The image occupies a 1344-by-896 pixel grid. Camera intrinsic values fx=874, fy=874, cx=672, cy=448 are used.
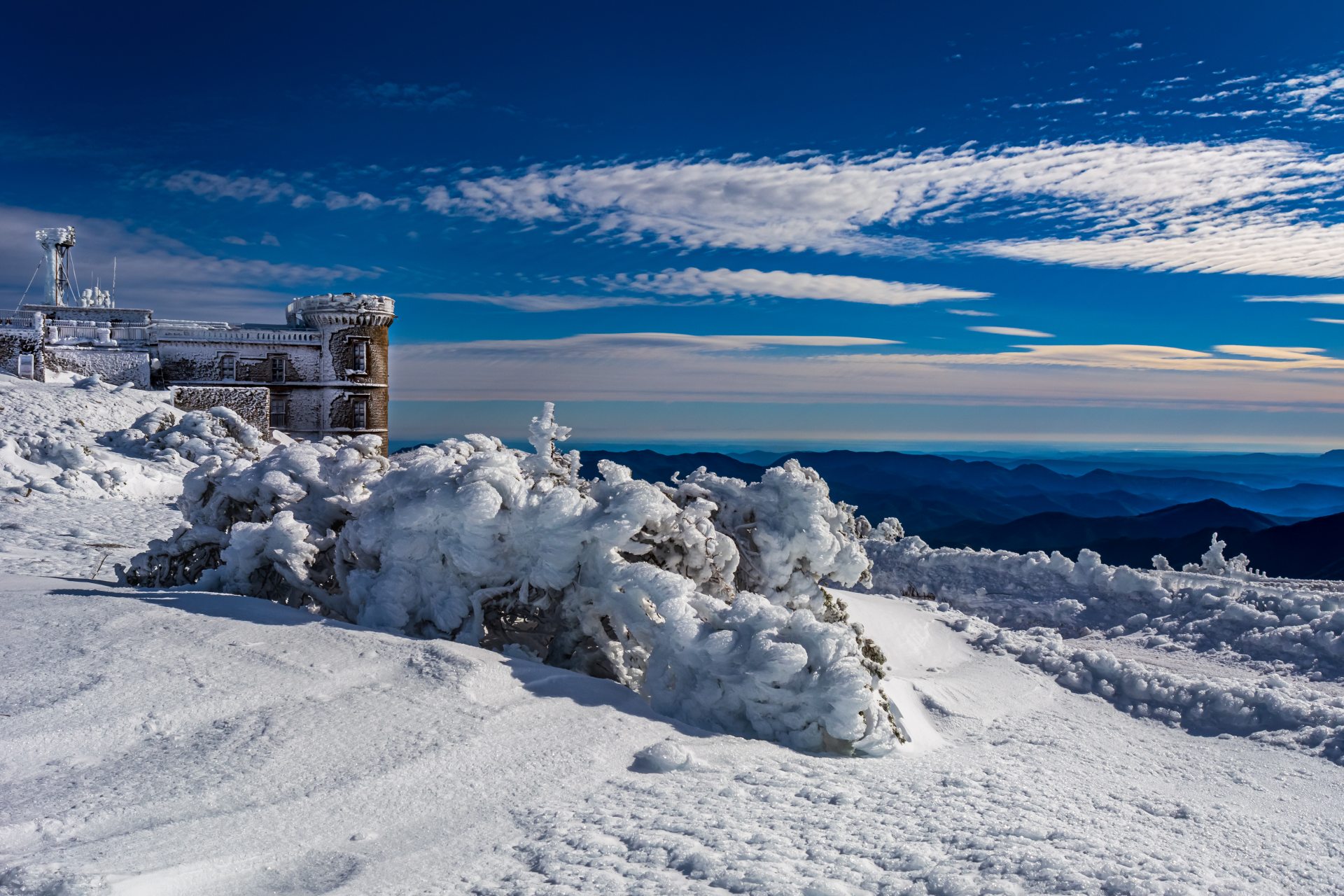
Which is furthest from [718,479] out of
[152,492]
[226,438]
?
[226,438]

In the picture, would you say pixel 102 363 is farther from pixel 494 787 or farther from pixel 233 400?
pixel 494 787

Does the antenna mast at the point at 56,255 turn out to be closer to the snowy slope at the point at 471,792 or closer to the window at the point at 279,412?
the window at the point at 279,412

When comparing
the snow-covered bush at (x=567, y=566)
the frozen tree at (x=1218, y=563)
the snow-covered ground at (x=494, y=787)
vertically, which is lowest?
the frozen tree at (x=1218, y=563)

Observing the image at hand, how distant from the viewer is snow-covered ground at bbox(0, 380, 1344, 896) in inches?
126

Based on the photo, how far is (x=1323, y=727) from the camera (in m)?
6.76

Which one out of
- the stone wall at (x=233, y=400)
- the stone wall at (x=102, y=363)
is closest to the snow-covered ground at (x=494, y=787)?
the stone wall at (x=233, y=400)

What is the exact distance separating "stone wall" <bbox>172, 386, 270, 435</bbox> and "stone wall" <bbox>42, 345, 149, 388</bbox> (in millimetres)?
1426

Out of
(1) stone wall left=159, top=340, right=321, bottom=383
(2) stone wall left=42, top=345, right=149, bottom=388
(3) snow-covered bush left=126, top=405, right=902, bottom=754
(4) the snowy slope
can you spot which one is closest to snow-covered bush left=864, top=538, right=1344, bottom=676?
(4) the snowy slope

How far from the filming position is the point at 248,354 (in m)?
27.1

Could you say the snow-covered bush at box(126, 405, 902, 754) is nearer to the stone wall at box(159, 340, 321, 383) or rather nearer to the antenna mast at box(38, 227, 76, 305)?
the stone wall at box(159, 340, 321, 383)

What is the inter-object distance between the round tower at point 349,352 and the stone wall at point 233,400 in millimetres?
2159

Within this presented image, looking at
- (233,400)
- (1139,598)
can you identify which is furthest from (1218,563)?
(233,400)

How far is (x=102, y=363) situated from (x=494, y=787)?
26.6 meters

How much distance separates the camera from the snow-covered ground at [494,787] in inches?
126
